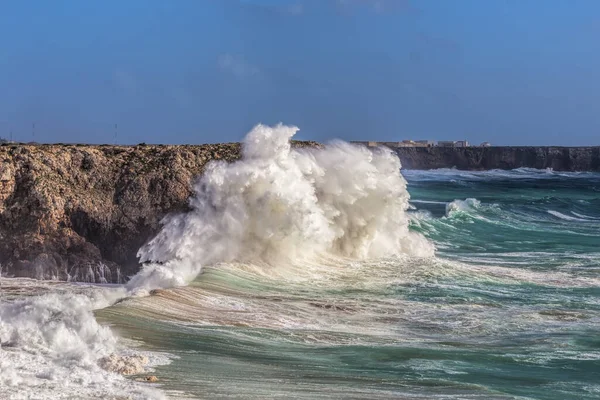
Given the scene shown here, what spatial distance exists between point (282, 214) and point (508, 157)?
79715mm

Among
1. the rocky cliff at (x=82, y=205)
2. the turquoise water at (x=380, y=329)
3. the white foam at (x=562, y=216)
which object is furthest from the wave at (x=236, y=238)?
the white foam at (x=562, y=216)

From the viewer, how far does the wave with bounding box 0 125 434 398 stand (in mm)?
8875

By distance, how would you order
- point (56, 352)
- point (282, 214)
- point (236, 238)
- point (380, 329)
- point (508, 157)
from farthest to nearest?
point (508, 157) < point (282, 214) < point (236, 238) < point (380, 329) < point (56, 352)

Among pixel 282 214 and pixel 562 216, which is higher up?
pixel 562 216

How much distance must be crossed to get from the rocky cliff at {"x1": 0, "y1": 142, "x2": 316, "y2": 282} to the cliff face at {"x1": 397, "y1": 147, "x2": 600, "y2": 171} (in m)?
74.6

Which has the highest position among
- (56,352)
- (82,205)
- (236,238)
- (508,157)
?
(508,157)

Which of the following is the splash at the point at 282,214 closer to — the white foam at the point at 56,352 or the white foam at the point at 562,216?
the white foam at the point at 56,352

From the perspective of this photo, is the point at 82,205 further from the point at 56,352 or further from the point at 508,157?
the point at 508,157

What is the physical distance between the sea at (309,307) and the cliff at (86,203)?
404 mm

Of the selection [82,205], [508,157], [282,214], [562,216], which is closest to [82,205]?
[82,205]

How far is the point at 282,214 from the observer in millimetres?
17656

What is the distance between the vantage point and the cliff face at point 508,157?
301ft

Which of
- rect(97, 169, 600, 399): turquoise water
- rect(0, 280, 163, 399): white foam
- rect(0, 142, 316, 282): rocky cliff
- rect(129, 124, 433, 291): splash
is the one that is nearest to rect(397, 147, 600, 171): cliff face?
rect(129, 124, 433, 291): splash

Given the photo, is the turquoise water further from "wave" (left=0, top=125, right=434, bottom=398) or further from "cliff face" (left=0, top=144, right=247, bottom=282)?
"cliff face" (left=0, top=144, right=247, bottom=282)
